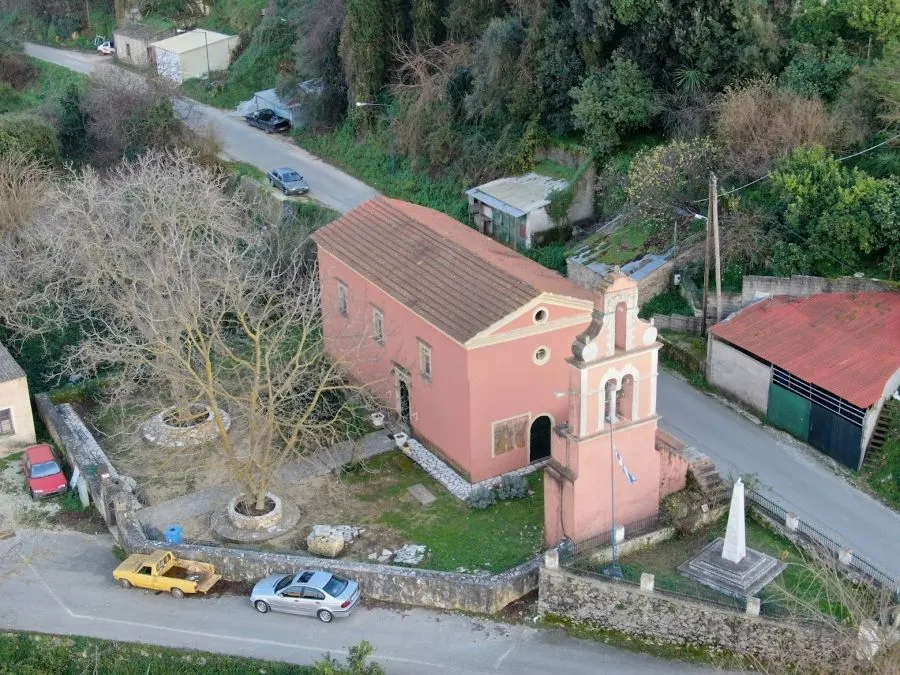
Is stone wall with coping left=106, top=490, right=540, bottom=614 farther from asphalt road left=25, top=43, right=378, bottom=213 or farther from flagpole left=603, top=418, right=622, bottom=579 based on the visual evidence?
asphalt road left=25, top=43, right=378, bottom=213

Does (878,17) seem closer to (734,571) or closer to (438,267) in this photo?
(438,267)

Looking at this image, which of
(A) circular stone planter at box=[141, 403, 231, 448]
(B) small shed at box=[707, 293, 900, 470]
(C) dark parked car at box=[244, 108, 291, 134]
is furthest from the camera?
(C) dark parked car at box=[244, 108, 291, 134]

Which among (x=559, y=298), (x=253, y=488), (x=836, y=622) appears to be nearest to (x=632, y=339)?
(x=559, y=298)

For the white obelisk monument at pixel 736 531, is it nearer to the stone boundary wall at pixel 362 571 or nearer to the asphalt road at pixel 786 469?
the asphalt road at pixel 786 469

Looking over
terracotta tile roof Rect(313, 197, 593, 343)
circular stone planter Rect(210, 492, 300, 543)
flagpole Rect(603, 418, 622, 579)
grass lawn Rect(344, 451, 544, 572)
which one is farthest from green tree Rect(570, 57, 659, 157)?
circular stone planter Rect(210, 492, 300, 543)

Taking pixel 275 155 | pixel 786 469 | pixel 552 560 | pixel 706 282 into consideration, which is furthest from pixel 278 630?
pixel 275 155

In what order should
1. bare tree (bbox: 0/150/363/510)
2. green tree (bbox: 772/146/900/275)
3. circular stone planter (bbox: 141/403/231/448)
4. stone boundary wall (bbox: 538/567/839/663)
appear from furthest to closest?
green tree (bbox: 772/146/900/275) < circular stone planter (bbox: 141/403/231/448) < bare tree (bbox: 0/150/363/510) < stone boundary wall (bbox: 538/567/839/663)
